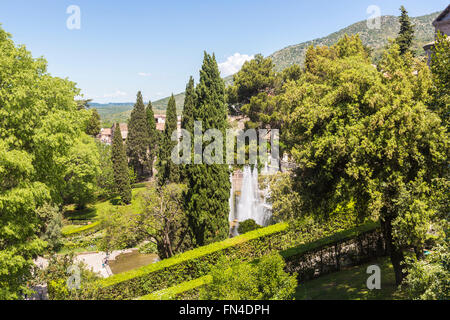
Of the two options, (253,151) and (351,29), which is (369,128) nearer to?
(253,151)

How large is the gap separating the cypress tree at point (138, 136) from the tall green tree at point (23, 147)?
43.9m

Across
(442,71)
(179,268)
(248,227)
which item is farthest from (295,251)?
(442,71)

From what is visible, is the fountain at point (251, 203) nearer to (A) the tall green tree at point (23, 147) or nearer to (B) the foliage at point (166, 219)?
(B) the foliage at point (166, 219)

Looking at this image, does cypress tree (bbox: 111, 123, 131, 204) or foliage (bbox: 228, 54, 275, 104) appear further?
cypress tree (bbox: 111, 123, 131, 204)

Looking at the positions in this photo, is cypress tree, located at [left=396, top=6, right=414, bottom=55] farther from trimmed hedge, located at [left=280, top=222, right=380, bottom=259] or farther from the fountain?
trimmed hedge, located at [left=280, top=222, right=380, bottom=259]

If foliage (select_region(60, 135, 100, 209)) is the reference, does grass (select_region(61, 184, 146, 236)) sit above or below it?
below

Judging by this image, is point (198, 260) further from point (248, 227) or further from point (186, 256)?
point (248, 227)

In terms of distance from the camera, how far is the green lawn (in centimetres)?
1258

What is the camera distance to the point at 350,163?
11289 mm

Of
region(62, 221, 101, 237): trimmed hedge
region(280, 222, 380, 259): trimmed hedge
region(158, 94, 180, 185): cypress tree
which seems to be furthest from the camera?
region(158, 94, 180, 185): cypress tree

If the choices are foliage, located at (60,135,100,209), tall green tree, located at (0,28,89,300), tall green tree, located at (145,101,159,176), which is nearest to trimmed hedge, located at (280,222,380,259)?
tall green tree, located at (0,28,89,300)

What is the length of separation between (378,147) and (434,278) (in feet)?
15.7

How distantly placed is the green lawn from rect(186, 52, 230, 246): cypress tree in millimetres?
7215

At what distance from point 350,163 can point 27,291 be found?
558 inches
